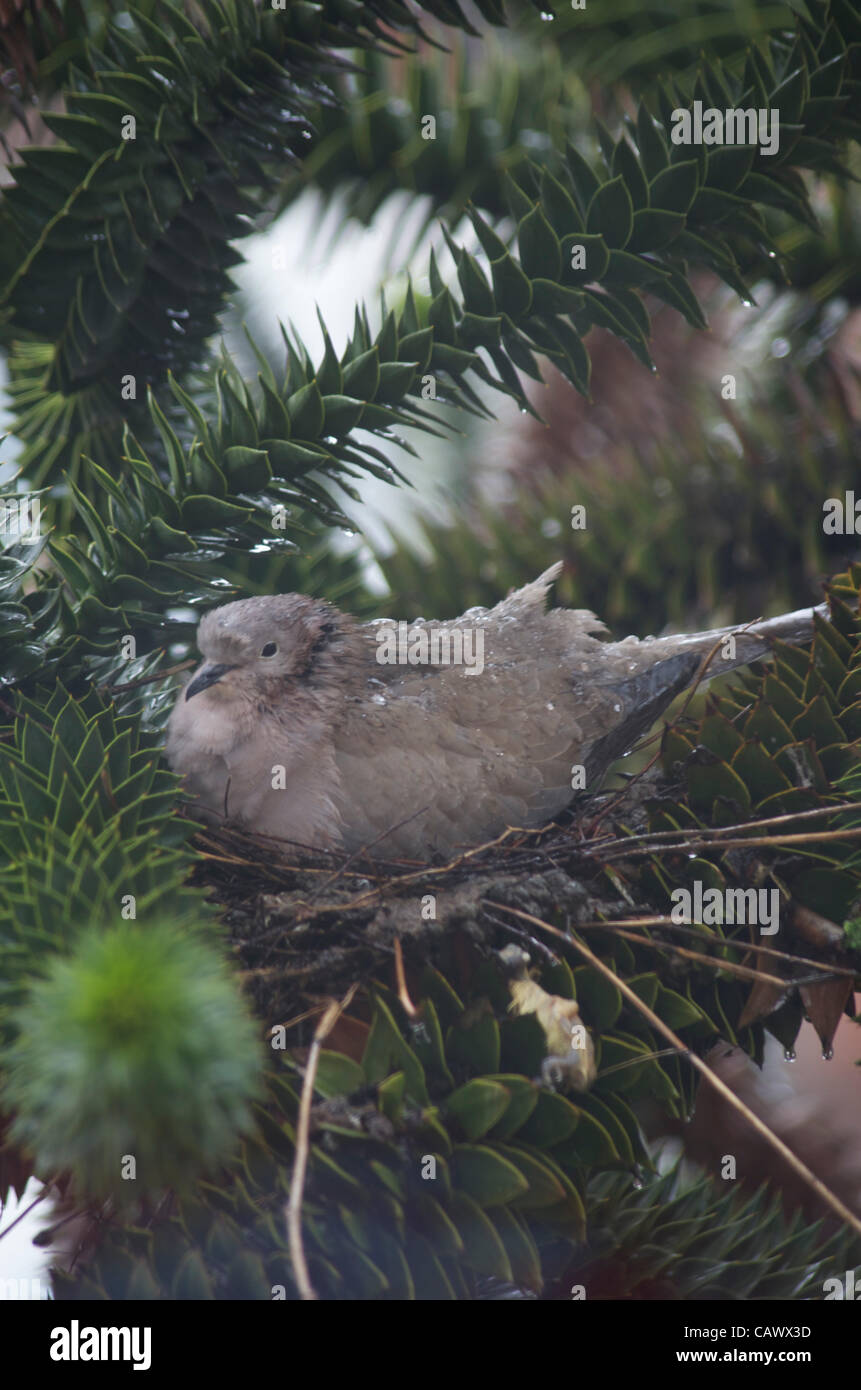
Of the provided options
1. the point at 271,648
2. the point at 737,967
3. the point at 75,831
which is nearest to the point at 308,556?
the point at 271,648

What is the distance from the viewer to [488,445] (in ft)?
5.49

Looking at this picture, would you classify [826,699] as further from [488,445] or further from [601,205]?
[488,445]

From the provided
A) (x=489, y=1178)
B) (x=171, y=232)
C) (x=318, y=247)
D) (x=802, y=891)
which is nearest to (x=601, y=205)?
(x=171, y=232)

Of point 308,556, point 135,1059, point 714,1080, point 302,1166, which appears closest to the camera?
point 135,1059

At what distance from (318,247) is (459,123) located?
22 cm

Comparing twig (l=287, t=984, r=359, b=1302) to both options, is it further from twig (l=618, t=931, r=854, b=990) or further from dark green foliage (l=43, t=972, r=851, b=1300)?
twig (l=618, t=931, r=854, b=990)

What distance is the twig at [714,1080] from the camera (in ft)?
2.25

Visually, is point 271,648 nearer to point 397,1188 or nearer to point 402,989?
point 402,989

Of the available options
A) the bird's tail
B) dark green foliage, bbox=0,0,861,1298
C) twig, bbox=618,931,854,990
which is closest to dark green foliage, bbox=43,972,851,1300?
dark green foliage, bbox=0,0,861,1298

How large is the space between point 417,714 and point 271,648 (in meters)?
0.21

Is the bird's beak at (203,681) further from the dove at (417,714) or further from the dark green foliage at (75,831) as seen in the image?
the dark green foliage at (75,831)

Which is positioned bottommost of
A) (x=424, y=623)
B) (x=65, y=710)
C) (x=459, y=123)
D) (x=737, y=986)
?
(x=737, y=986)

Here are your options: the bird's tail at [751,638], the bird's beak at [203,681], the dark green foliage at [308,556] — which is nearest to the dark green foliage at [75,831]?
the dark green foliage at [308,556]

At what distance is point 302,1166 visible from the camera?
61 centimetres
